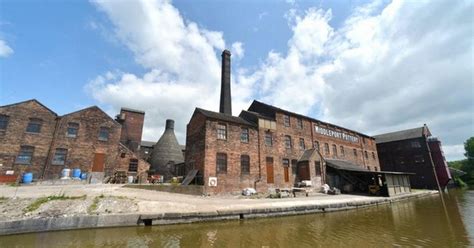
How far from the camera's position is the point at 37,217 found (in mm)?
8180

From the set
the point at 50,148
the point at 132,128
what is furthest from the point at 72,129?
the point at 132,128

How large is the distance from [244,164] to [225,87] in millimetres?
10599

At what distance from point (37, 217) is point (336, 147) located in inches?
1117

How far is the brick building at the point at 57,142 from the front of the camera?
18.7 metres

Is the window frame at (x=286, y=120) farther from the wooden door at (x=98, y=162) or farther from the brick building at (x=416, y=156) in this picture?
the brick building at (x=416, y=156)

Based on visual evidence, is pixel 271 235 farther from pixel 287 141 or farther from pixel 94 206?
pixel 287 141

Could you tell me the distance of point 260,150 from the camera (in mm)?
20109

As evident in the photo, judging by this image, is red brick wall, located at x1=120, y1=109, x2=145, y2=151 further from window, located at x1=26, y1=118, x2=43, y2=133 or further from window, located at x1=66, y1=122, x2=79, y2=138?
window, located at x1=26, y1=118, x2=43, y2=133

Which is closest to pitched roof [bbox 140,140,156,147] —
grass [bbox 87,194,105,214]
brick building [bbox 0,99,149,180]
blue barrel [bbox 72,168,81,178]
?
brick building [bbox 0,99,149,180]

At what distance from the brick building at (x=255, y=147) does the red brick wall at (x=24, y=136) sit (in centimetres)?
1250

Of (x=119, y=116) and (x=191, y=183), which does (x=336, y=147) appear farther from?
(x=119, y=116)

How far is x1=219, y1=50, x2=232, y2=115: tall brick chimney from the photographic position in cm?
2508

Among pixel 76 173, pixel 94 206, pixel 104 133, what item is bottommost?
pixel 94 206

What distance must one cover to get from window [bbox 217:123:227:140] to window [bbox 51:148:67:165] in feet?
47.3
